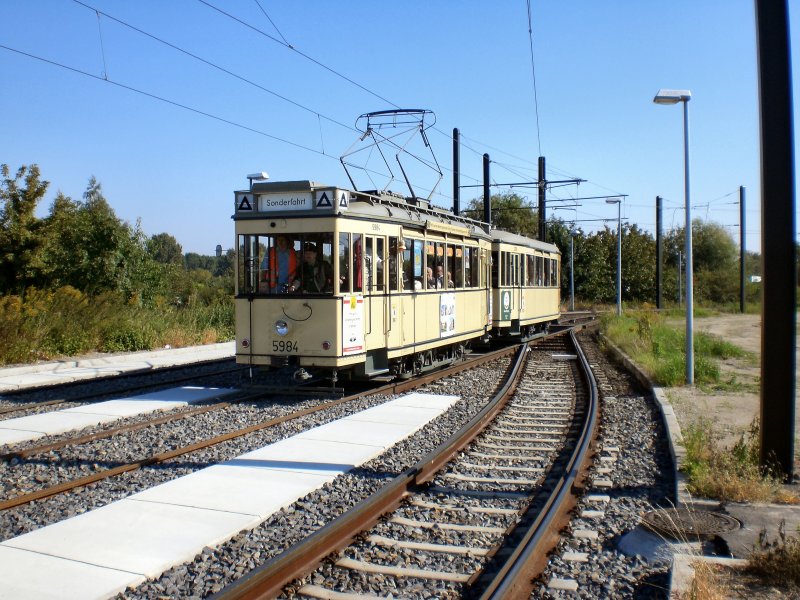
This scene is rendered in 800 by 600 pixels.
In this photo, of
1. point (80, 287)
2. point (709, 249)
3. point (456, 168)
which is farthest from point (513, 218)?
point (80, 287)

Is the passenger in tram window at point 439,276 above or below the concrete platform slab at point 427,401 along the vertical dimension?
above

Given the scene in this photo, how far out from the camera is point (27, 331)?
17734mm

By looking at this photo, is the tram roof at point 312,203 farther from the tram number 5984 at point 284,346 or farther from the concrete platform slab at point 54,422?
the concrete platform slab at point 54,422

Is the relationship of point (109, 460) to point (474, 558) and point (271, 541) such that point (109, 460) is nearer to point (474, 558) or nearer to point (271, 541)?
point (271, 541)

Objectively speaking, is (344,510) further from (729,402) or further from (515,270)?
(515,270)

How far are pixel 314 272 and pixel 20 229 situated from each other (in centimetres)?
1436

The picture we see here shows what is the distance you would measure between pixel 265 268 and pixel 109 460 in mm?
5150

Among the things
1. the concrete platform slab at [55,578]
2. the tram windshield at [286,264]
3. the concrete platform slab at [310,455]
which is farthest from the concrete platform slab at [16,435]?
the concrete platform slab at [55,578]

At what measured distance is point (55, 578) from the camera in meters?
4.72

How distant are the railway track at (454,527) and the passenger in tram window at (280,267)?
4.30 metres

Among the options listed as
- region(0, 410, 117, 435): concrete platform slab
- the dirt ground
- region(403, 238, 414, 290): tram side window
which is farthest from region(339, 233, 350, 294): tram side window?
the dirt ground

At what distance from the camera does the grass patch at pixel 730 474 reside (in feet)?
21.0

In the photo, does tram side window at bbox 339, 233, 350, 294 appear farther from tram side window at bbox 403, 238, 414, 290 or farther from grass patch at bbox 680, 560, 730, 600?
grass patch at bbox 680, 560, 730, 600

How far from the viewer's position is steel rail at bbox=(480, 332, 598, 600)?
470 centimetres
